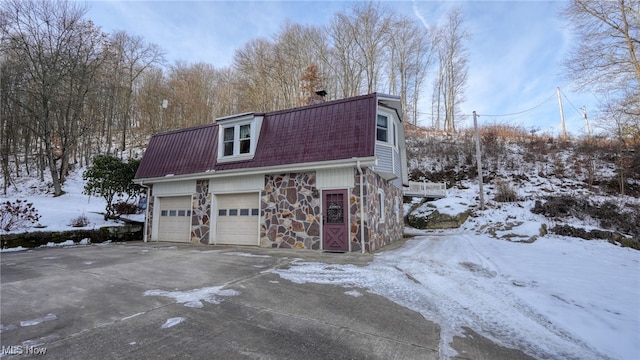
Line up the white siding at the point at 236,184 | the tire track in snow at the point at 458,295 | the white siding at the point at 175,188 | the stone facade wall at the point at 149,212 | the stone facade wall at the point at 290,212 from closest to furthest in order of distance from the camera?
the tire track in snow at the point at 458,295, the stone facade wall at the point at 290,212, the white siding at the point at 236,184, the white siding at the point at 175,188, the stone facade wall at the point at 149,212

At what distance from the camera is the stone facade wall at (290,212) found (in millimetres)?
9117

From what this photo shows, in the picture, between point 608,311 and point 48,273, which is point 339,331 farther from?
point 48,273

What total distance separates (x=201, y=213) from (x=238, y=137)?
332 cm

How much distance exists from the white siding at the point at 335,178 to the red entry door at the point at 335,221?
0.62 feet

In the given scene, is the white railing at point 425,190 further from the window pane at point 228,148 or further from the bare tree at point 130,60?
the bare tree at point 130,60

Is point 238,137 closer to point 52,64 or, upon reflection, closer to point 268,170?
point 268,170

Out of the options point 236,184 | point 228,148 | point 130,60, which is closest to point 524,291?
point 236,184

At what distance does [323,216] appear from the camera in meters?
8.95

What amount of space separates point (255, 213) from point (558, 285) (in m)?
8.38

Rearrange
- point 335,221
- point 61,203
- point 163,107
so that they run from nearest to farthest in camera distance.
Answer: point 335,221
point 61,203
point 163,107

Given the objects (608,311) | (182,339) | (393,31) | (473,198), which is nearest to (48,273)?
(182,339)

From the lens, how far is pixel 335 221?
8.85 metres

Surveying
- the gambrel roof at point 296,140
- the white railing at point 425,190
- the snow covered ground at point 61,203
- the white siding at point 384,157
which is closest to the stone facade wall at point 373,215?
the white siding at point 384,157

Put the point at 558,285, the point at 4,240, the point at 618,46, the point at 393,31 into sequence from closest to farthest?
the point at 558,285 → the point at 4,240 → the point at 618,46 → the point at 393,31
